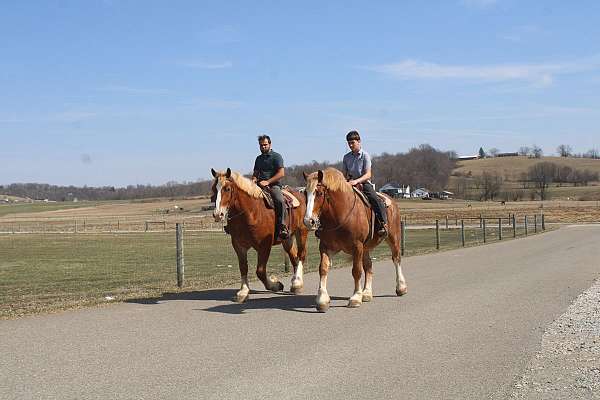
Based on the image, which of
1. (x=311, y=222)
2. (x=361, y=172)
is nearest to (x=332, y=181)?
(x=311, y=222)

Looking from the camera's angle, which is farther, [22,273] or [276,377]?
[22,273]

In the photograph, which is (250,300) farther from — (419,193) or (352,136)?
(419,193)

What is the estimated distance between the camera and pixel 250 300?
11023 mm

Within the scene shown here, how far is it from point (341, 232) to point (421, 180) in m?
158

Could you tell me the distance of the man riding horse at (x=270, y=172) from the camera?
36.7ft

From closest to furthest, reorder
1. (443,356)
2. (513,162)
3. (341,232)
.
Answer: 1. (443,356)
2. (341,232)
3. (513,162)

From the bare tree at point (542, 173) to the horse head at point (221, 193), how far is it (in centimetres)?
15514

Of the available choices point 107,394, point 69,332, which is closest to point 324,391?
point 107,394

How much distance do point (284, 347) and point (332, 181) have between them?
11.0 feet

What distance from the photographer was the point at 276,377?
20.0 ft

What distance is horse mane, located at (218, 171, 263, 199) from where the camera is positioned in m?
10.5

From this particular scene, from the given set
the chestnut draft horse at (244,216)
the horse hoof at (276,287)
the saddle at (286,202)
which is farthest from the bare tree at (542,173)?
the chestnut draft horse at (244,216)

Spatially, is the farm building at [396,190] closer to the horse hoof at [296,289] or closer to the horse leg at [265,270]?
the horse hoof at [296,289]

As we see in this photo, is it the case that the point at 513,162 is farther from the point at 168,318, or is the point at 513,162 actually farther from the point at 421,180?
the point at 168,318
